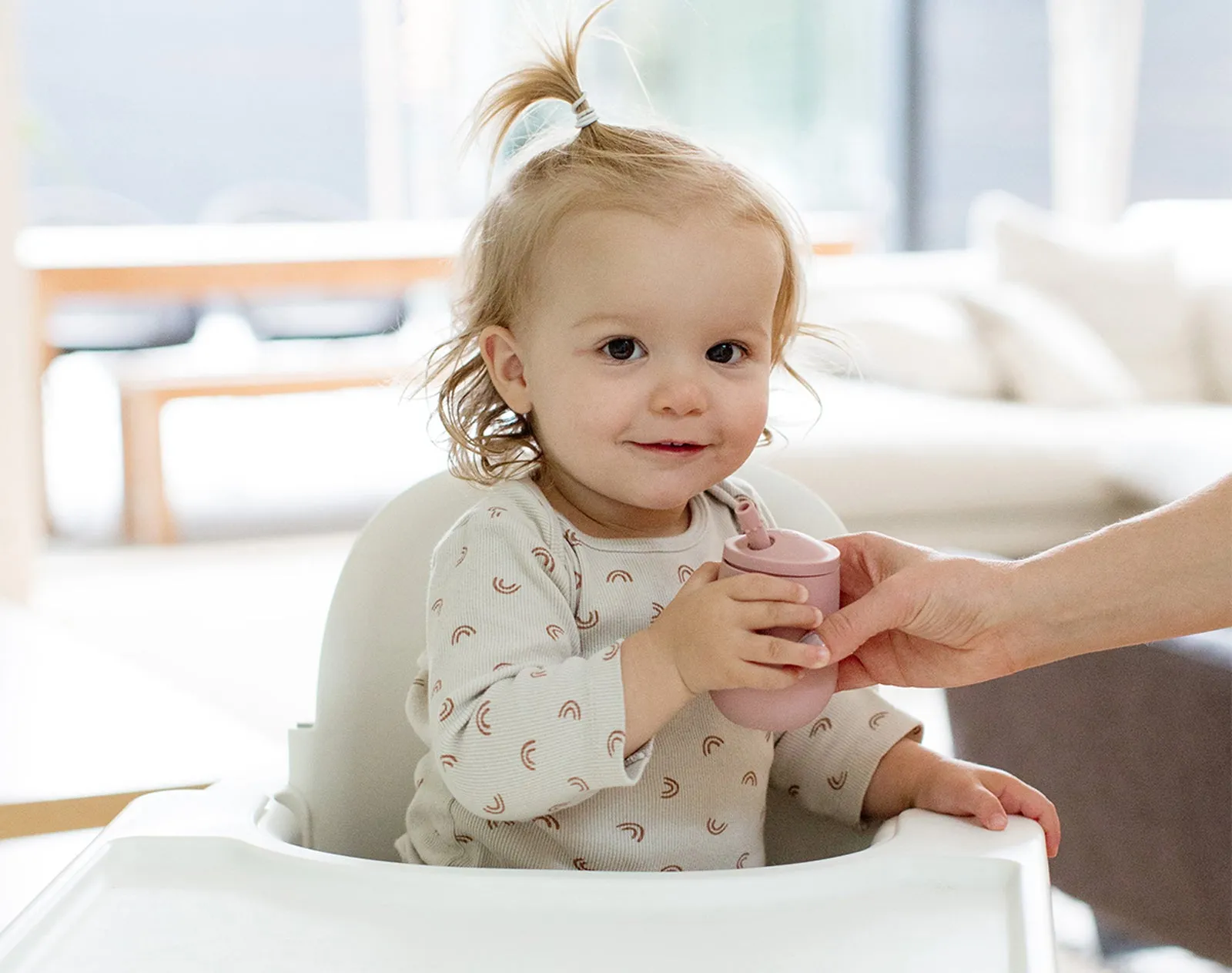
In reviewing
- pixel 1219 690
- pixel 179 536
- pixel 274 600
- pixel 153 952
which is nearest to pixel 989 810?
pixel 153 952

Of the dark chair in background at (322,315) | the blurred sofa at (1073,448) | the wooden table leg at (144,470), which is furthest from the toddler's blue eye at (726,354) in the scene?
the dark chair in background at (322,315)

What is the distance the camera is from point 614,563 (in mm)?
989

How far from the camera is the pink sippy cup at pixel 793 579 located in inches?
32.0

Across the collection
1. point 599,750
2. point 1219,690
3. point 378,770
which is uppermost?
point 599,750

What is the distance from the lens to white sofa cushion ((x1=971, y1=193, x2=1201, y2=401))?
12.6 ft

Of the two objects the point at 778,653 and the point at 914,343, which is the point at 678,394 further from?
the point at 914,343

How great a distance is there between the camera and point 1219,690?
151cm

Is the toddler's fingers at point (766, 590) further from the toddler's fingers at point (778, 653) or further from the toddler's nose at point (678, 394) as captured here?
the toddler's nose at point (678, 394)

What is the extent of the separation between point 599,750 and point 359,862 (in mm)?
146

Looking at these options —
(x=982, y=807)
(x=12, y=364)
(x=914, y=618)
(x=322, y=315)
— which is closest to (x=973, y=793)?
(x=982, y=807)

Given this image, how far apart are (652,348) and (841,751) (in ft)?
1.06

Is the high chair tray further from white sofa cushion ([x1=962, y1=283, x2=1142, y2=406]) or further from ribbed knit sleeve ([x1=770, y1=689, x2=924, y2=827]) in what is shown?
white sofa cushion ([x1=962, y1=283, x2=1142, y2=406])

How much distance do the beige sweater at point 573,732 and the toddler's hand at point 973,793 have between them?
0.04 metres

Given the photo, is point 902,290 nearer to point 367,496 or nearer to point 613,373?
point 367,496
